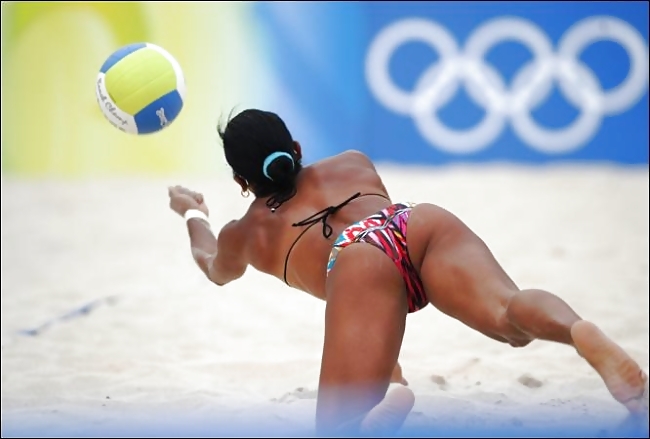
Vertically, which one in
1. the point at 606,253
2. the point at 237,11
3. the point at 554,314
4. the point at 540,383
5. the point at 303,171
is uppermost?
the point at 237,11

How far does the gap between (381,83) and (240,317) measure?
399 cm

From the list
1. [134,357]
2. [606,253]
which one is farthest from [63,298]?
[606,253]

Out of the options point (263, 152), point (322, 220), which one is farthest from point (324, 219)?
point (263, 152)

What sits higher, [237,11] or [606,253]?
[237,11]

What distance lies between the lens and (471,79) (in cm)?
912

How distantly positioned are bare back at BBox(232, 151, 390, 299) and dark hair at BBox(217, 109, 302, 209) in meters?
0.06

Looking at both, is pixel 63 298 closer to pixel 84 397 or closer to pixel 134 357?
pixel 134 357

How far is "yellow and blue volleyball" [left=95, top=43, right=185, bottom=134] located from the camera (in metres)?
3.82

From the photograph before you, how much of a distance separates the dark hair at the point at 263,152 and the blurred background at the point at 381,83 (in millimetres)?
5706

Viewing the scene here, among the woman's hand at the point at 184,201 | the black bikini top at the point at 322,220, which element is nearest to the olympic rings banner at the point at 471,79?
the woman's hand at the point at 184,201

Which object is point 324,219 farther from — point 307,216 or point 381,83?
point 381,83

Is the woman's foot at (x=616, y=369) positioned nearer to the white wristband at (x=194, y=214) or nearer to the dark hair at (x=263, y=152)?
the dark hair at (x=263, y=152)

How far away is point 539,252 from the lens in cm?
682

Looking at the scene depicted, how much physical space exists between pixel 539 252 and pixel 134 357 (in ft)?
10.3
